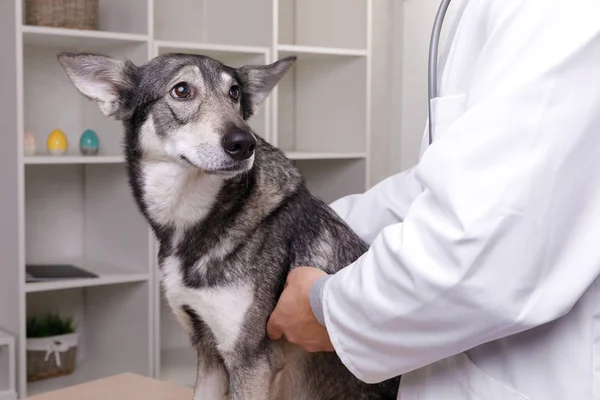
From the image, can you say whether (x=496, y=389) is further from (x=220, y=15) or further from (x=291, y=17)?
(x=291, y=17)

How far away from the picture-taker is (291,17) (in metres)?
3.67

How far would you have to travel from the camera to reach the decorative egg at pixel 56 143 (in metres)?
2.83

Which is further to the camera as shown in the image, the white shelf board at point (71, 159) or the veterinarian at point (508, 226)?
the white shelf board at point (71, 159)

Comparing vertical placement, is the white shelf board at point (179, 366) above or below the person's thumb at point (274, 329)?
below

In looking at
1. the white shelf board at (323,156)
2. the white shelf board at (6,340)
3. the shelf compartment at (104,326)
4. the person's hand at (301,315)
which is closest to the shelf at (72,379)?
the shelf compartment at (104,326)

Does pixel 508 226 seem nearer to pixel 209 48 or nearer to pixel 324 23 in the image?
pixel 209 48

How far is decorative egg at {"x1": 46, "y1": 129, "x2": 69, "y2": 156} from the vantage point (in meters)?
2.83

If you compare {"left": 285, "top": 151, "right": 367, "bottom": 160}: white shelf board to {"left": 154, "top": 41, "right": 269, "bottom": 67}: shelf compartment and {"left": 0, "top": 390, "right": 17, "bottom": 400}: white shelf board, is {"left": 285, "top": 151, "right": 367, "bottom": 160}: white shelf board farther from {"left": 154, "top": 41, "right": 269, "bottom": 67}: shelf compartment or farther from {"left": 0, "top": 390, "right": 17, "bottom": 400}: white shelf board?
{"left": 0, "top": 390, "right": 17, "bottom": 400}: white shelf board

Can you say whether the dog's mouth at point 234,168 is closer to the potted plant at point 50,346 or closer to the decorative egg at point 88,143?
the decorative egg at point 88,143

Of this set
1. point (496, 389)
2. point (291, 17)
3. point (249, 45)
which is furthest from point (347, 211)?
point (291, 17)

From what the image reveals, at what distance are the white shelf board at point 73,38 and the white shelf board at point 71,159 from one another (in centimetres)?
41

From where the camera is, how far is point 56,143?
283cm

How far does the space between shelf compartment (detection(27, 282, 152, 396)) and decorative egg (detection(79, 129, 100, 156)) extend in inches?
20.6

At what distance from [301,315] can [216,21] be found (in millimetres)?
2364
